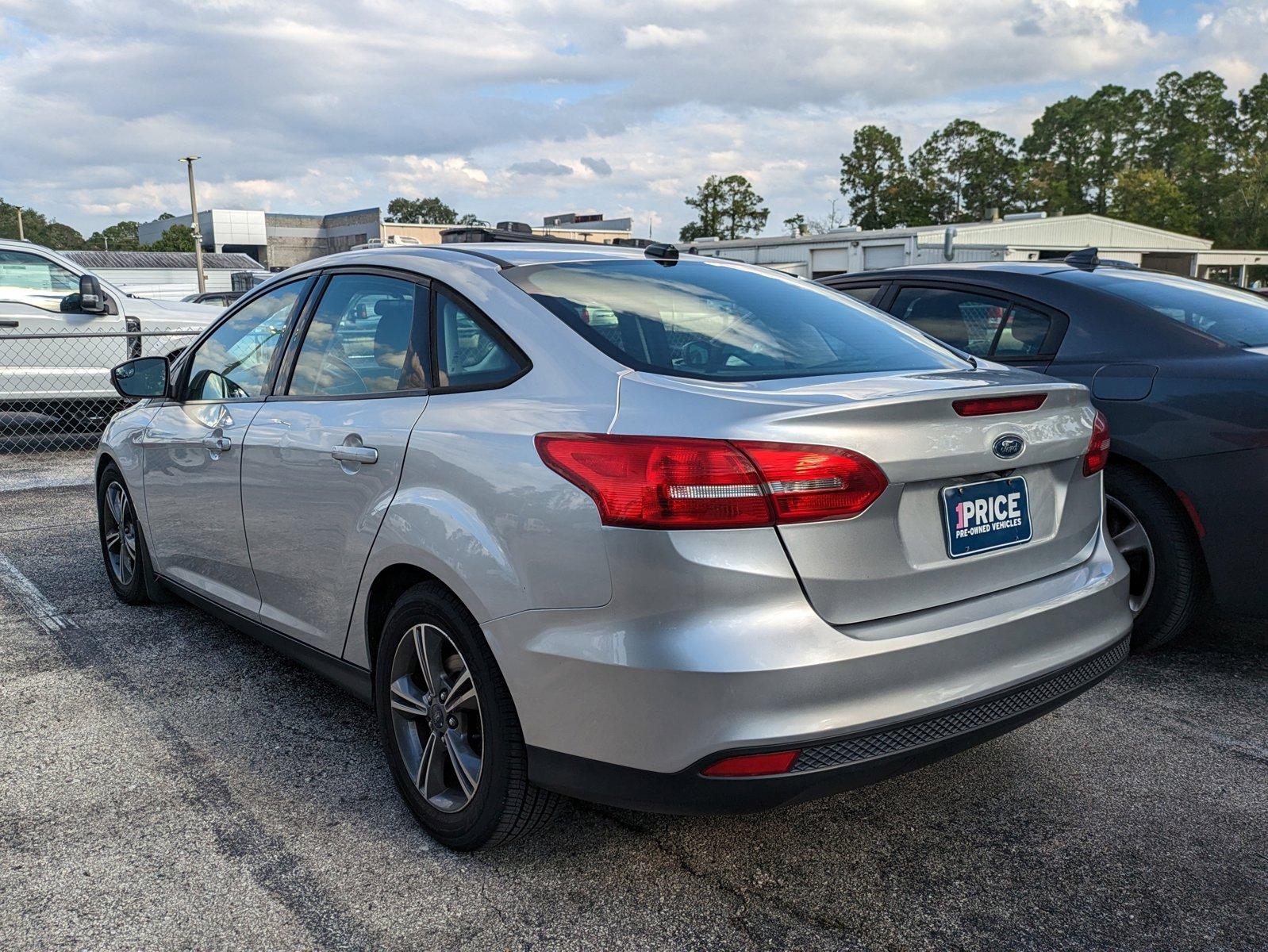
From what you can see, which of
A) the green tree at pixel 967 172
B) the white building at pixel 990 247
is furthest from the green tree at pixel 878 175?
the white building at pixel 990 247

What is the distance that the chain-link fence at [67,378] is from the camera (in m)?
10.4

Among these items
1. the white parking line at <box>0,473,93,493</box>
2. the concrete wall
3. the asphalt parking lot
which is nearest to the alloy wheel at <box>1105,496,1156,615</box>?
the asphalt parking lot

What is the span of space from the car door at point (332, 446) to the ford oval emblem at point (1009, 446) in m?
1.49

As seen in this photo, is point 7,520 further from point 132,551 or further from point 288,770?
point 288,770

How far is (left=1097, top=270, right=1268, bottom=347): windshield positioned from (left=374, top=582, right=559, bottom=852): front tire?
3221 millimetres

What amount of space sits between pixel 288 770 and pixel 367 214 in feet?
332

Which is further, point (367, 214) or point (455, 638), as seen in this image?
point (367, 214)

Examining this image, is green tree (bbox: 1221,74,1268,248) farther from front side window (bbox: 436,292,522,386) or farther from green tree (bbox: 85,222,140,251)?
green tree (bbox: 85,222,140,251)

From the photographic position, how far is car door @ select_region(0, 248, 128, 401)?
10.4 m

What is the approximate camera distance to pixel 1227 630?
4.77 metres

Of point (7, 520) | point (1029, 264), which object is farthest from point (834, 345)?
point (7, 520)

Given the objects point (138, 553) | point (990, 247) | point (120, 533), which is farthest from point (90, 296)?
point (990, 247)

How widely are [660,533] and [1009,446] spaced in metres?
0.94

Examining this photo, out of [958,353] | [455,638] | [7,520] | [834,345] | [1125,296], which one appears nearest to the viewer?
[455,638]
